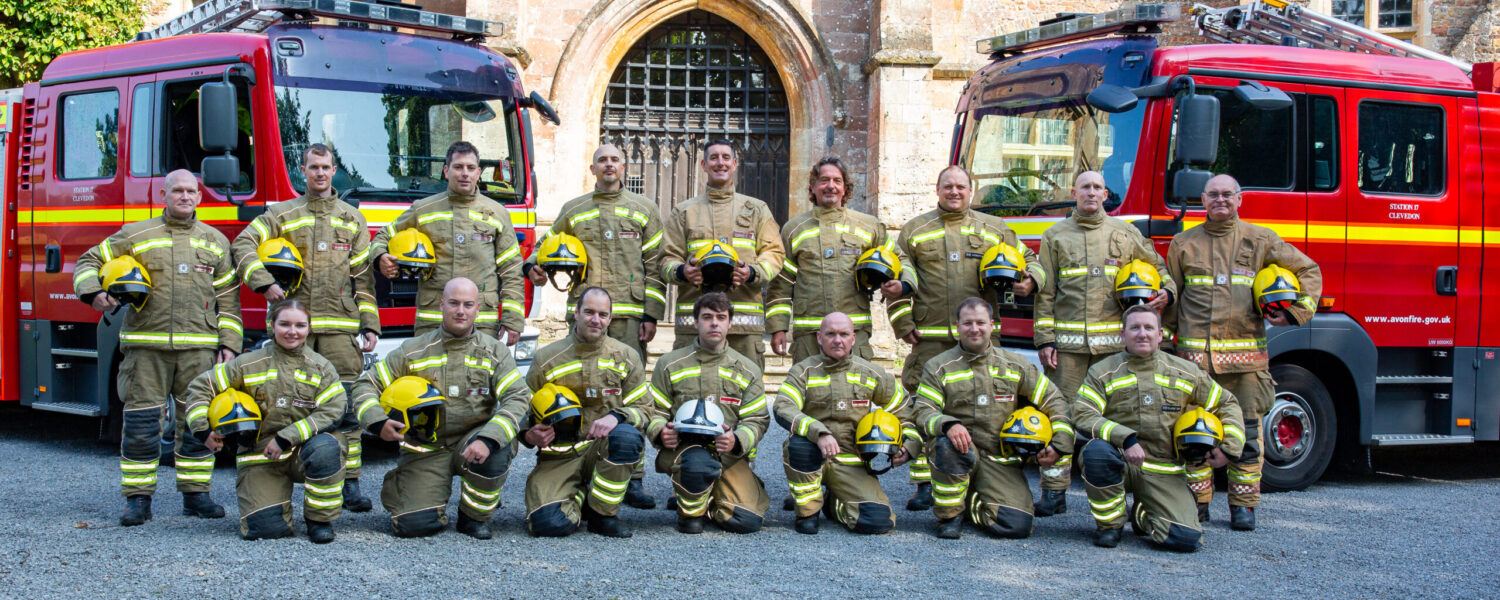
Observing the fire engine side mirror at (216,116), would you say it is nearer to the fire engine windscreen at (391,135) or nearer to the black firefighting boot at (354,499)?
the fire engine windscreen at (391,135)

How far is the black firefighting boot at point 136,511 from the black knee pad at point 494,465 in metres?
1.69

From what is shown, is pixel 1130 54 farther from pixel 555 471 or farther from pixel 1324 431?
pixel 555 471

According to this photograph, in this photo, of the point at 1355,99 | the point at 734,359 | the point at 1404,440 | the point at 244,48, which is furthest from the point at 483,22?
the point at 1404,440

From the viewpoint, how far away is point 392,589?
454cm

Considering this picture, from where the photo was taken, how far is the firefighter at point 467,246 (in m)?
6.57

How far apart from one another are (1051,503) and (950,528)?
88cm

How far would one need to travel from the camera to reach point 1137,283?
6.09 m

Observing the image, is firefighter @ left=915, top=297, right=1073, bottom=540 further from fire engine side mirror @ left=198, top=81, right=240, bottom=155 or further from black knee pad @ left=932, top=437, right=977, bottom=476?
fire engine side mirror @ left=198, top=81, right=240, bottom=155

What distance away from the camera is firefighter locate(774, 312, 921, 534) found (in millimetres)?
5766

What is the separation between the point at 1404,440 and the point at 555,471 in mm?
5180

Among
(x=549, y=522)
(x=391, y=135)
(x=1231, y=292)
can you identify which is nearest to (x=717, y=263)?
(x=549, y=522)

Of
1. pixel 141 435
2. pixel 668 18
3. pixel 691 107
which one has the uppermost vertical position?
pixel 668 18

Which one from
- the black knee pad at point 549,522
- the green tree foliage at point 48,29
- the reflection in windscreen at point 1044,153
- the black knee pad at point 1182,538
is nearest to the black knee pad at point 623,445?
the black knee pad at point 549,522

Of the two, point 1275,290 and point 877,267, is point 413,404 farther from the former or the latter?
point 1275,290
